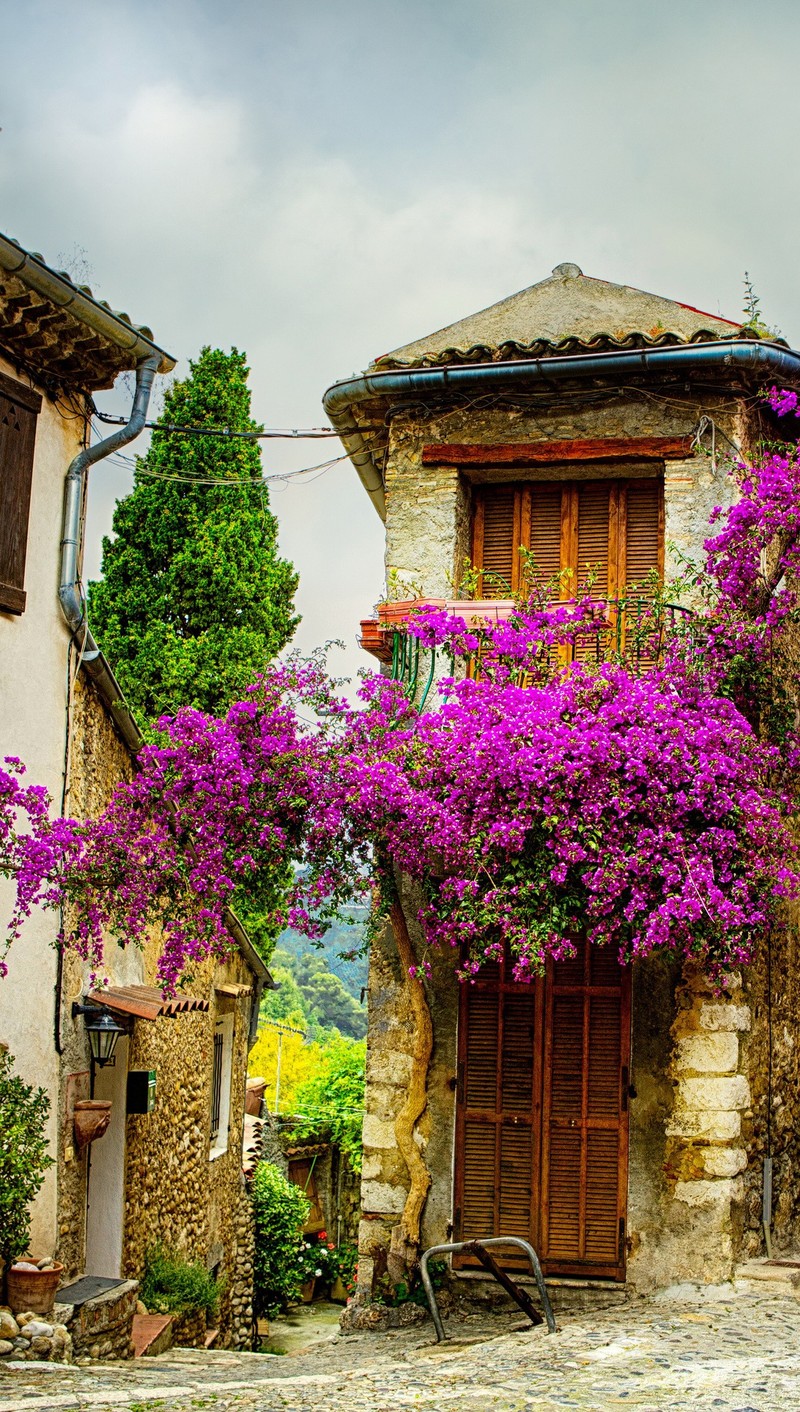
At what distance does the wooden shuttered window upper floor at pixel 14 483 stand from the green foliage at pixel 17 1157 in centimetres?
294

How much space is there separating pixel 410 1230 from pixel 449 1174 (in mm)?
418

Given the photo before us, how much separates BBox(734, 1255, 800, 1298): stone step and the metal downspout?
555cm

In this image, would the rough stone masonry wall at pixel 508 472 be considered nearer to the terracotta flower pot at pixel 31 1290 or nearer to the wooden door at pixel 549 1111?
the wooden door at pixel 549 1111

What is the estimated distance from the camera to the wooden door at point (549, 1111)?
852 cm

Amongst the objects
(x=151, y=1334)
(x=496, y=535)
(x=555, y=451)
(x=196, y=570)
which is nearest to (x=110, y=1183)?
(x=151, y=1334)

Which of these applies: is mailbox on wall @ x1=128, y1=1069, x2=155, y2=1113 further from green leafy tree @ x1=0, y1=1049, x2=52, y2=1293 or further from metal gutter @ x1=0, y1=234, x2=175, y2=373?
metal gutter @ x1=0, y1=234, x2=175, y2=373

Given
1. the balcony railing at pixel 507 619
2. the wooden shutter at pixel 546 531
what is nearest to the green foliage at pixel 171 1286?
the balcony railing at pixel 507 619

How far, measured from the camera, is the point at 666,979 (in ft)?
28.4

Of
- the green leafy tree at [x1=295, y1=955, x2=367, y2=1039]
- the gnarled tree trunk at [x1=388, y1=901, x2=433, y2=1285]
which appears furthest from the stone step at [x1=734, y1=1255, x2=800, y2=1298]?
the green leafy tree at [x1=295, y1=955, x2=367, y2=1039]

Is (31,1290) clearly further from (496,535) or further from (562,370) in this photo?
(562,370)

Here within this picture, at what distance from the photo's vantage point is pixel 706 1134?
836 cm

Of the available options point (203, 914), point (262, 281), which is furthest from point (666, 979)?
point (262, 281)

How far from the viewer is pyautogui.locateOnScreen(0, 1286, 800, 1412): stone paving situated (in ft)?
19.2

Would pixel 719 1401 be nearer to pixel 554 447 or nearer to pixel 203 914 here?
pixel 203 914
